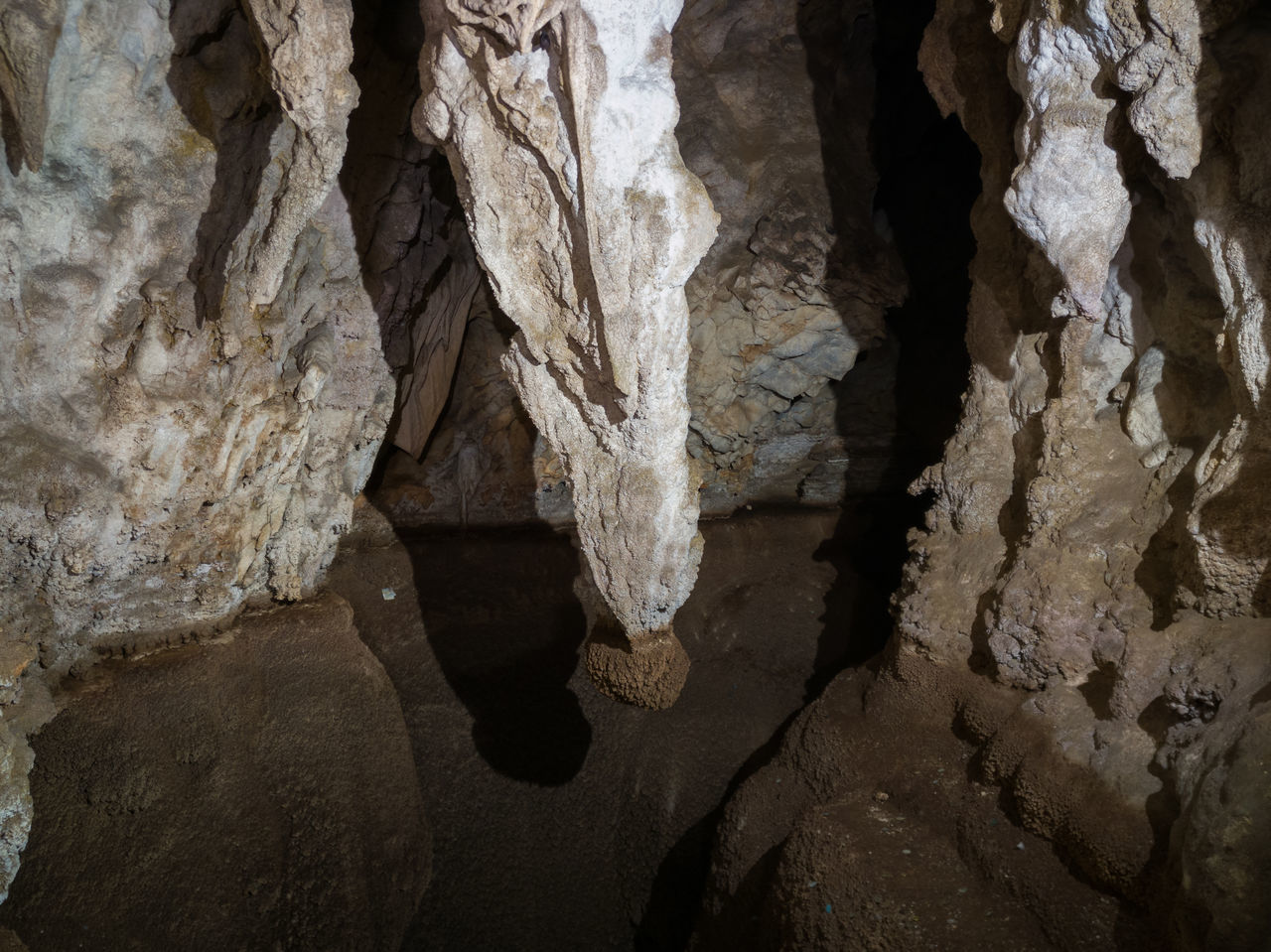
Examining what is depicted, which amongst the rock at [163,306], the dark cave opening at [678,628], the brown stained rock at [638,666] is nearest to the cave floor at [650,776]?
the dark cave opening at [678,628]

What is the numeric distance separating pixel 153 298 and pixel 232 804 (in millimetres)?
1904

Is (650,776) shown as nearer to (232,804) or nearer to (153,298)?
(232,804)

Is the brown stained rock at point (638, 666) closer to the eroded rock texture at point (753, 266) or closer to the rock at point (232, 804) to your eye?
the rock at point (232, 804)

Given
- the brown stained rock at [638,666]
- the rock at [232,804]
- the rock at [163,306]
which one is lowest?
the rock at [232,804]

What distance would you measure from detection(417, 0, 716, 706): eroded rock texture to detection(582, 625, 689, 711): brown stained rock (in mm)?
Result: 16

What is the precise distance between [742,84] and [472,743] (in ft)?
12.7

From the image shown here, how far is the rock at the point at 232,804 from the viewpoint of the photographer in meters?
2.86

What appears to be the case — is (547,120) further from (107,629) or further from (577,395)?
(107,629)

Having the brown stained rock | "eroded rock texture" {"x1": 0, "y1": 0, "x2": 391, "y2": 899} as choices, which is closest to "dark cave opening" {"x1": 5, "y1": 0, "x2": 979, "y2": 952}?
"eroded rock texture" {"x1": 0, "y1": 0, "x2": 391, "y2": 899}

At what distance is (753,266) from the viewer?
16.2 ft

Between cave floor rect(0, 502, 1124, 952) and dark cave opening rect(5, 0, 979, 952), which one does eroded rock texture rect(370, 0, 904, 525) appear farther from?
cave floor rect(0, 502, 1124, 952)

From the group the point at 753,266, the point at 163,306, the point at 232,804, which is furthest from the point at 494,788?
the point at 753,266

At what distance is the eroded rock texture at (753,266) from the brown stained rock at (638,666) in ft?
5.11

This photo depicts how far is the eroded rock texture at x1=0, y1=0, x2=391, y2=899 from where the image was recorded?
2561mm
